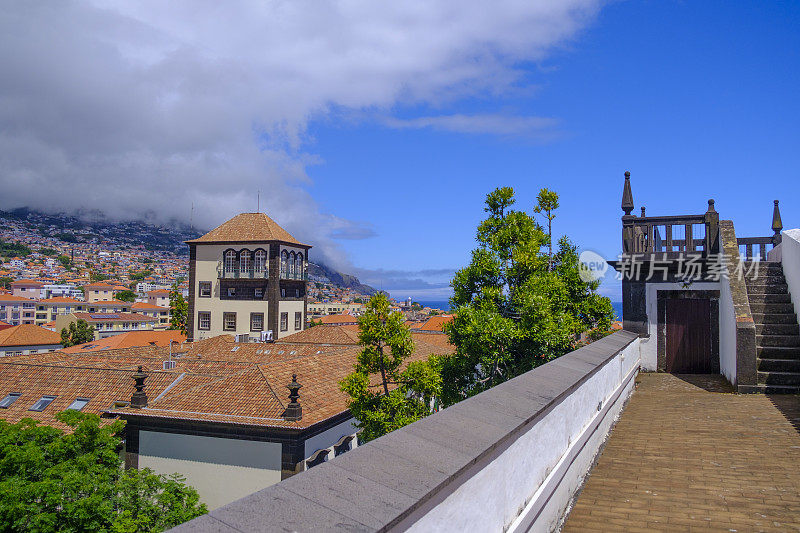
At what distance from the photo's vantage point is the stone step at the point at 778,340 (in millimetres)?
9812

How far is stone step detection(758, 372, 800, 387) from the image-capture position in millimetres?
9250

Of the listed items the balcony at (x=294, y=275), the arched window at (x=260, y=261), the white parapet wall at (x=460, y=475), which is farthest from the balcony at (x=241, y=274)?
the white parapet wall at (x=460, y=475)

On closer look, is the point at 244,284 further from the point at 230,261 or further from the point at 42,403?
the point at 42,403

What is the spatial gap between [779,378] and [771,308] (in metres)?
1.97

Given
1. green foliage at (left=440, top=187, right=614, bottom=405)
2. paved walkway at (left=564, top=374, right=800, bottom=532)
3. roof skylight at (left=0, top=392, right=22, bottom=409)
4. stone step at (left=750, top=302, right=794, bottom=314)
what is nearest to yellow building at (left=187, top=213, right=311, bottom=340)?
roof skylight at (left=0, top=392, right=22, bottom=409)

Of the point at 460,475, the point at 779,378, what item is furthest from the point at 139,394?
the point at 460,475

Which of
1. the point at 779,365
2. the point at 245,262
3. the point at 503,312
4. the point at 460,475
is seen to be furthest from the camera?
the point at 245,262

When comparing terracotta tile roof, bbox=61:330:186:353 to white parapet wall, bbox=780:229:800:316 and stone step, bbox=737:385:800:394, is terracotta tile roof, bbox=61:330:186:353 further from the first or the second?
stone step, bbox=737:385:800:394

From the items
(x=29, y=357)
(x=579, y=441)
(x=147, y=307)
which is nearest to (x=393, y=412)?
(x=579, y=441)

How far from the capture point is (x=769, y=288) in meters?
11.4

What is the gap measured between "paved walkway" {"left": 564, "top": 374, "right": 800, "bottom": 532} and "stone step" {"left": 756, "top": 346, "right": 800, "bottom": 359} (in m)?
0.99

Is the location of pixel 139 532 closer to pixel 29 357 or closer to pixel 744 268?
pixel 744 268

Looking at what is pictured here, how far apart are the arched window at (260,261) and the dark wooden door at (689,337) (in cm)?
4218

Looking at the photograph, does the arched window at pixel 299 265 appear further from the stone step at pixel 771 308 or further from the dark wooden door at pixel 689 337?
the stone step at pixel 771 308
